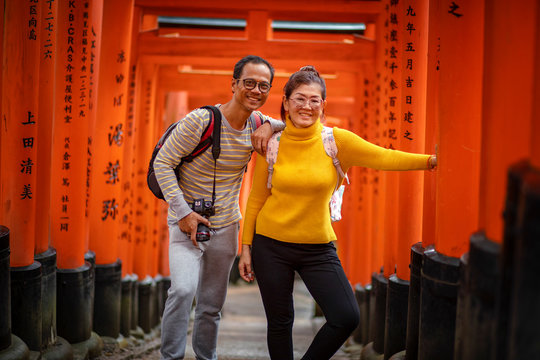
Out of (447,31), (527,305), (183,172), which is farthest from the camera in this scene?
(183,172)

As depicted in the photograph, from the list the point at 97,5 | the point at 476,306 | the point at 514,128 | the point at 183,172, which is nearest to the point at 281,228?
the point at 183,172

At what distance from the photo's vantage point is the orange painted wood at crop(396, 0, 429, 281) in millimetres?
4480

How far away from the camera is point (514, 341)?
1.77 meters

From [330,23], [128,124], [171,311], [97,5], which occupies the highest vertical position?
[330,23]

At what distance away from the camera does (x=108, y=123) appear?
571cm

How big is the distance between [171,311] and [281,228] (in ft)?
2.36

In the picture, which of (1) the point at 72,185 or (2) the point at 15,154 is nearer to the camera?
(2) the point at 15,154

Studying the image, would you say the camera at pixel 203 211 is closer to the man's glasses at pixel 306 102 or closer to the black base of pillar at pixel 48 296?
the man's glasses at pixel 306 102

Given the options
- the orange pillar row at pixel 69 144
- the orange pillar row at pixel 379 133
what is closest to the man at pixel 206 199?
the orange pillar row at pixel 69 144

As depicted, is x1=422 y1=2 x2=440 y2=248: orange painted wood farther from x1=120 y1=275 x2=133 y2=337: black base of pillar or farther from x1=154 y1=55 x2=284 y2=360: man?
x1=120 y1=275 x2=133 y2=337: black base of pillar

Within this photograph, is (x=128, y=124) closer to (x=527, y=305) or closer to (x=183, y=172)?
(x=183, y=172)

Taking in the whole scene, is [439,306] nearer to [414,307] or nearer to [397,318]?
[414,307]

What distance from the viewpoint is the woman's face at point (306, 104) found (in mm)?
2959

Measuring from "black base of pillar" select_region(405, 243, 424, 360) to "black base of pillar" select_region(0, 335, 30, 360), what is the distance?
2.23 m
